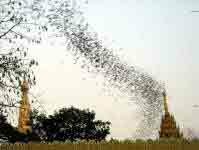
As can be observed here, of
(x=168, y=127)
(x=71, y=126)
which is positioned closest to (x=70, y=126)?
(x=71, y=126)

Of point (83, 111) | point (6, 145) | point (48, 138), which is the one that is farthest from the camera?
point (83, 111)

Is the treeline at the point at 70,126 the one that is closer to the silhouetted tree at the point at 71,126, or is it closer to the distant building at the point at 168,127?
the silhouetted tree at the point at 71,126

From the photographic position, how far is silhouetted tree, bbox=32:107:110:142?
55.7m

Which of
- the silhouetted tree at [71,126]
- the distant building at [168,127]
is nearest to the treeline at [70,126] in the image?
the silhouetted tree at [71,126]

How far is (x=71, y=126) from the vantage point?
188 feet

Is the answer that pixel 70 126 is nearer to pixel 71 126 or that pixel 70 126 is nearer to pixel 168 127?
pixel 71 126

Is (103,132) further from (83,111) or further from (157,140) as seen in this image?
(157,140)

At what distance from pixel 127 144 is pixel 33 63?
31.0ft

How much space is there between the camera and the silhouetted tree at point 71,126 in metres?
55.7

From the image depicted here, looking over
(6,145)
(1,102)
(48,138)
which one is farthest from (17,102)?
(48,138)

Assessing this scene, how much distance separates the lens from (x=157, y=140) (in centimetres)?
1970

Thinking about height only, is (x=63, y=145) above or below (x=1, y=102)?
below

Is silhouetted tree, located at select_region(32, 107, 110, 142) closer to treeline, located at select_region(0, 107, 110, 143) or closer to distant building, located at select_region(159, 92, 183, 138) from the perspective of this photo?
treeline, located at select_region(0, 107, 110, 143)

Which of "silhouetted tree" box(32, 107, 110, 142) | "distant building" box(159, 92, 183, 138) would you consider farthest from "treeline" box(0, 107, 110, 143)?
"distant building" box(159, 92, 183, 138)
